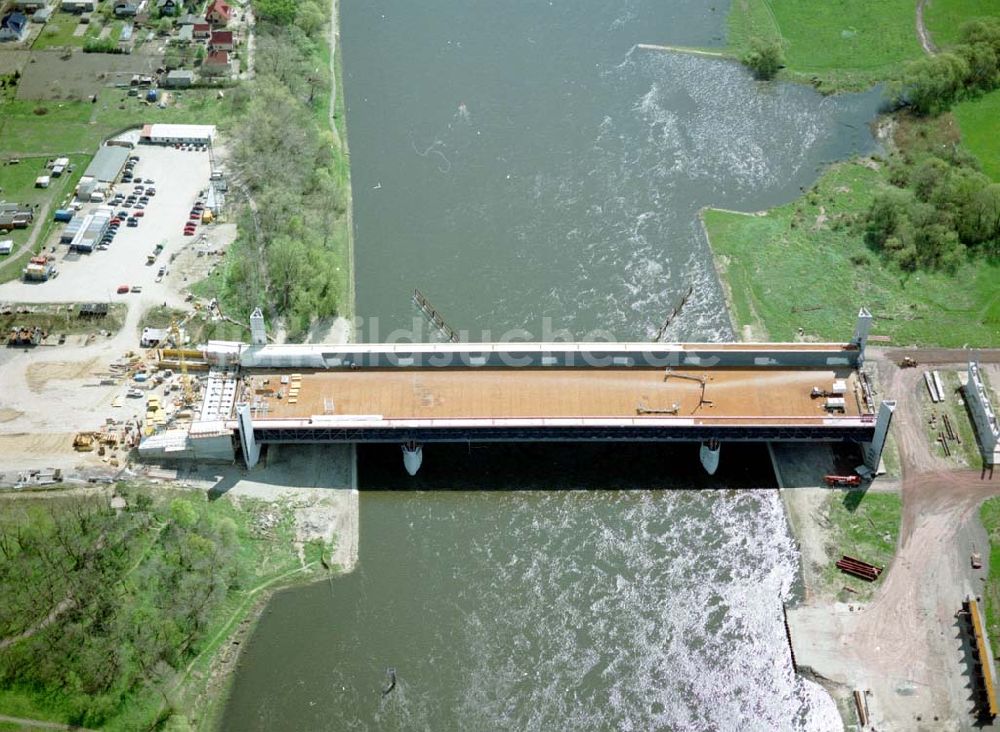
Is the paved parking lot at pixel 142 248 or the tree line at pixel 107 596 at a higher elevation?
the paved parking lot at pixel 142 248

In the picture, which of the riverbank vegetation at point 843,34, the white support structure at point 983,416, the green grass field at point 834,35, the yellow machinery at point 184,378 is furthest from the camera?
the green grass field at point 834,35

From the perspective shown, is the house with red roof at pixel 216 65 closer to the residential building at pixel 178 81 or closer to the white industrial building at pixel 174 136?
the residential building at pixel 178 81

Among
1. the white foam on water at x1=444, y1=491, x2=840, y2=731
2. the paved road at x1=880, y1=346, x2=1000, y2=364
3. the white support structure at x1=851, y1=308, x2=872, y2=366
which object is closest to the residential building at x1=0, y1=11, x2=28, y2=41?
the white foam on water at x1=444, y1=491, x2=840, y2=731

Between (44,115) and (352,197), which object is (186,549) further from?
(44,115)

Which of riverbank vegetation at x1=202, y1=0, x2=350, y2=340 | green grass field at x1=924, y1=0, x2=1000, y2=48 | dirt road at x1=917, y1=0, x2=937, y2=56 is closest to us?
riverbank vegetation at x1=202, y1=0, x2=350, y2=340

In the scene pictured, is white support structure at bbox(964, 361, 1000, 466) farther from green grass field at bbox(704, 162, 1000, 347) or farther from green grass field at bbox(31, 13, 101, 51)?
green grass field at bbox(31, 13, 101, 51)

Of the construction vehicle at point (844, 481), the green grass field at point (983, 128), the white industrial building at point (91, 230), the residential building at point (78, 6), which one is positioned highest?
the residential building at point (78, 6)

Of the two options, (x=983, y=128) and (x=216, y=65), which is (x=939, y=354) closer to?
(x=983, y=128)

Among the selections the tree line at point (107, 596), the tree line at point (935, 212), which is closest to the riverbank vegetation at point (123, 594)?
the tree line at point (107, 596)
